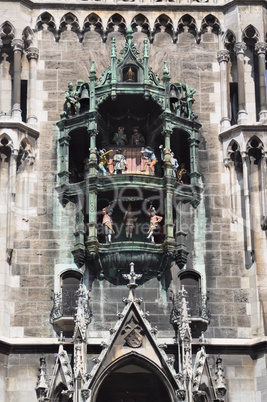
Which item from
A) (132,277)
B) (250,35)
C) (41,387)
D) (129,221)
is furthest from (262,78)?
(41,387)

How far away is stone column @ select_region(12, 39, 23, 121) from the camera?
28922 millimetres

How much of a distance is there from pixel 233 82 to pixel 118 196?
168 inches

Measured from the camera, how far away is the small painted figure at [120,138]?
29375 millimetres

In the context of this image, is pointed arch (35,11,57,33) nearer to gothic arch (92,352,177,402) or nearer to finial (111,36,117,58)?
finial (111,36,117,58)

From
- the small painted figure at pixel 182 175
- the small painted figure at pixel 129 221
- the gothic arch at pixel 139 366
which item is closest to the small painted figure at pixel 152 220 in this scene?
the small painted figure at pixel 129 221

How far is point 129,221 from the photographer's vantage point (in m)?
28.4

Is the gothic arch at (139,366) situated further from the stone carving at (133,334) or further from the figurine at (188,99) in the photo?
the figurine at (188,99)

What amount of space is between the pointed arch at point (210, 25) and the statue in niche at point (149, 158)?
3.51m

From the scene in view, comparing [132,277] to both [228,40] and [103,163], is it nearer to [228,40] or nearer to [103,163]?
[103,163]

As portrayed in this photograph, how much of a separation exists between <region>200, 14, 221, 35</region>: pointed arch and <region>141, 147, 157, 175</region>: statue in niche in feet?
11.5

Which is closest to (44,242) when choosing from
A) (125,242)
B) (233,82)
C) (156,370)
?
(125,242)

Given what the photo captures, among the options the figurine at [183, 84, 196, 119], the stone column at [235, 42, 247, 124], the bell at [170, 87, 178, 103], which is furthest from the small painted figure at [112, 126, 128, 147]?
the stone column at [235, 42, 247, 124]

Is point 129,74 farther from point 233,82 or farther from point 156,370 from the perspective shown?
point 156,370

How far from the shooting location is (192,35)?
100ft
